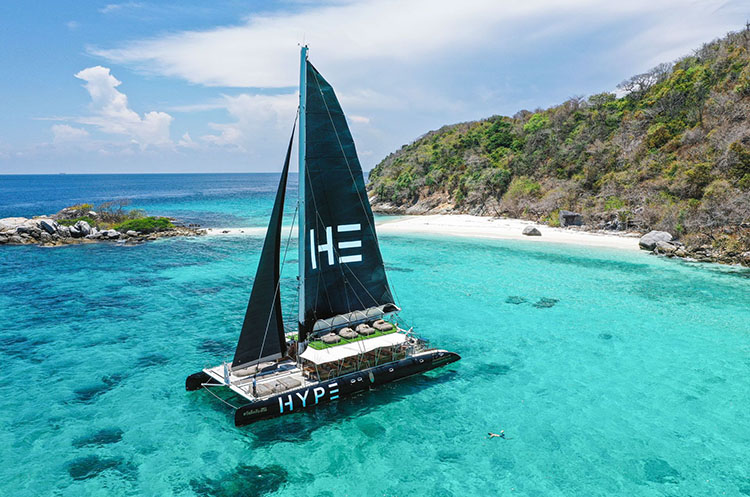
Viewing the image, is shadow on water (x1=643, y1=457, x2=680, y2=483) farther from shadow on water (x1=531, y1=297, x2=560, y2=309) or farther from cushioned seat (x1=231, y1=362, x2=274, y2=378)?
shadow on water (x1=531, y1=297, x2=560, y2=309)

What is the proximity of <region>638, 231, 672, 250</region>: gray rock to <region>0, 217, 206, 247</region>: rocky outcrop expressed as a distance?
54933mm

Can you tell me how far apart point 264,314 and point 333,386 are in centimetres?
389

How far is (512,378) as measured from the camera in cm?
1914

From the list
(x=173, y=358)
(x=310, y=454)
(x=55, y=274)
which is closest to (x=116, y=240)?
(x=55, y=274)

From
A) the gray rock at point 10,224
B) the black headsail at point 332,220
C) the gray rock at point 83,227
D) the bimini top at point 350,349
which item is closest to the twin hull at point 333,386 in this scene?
the bimini top at point 350,349

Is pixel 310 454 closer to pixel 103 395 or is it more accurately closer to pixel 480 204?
pixel 103 395

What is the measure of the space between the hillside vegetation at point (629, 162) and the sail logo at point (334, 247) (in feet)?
128

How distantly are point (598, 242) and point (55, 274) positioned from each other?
52.1 metres

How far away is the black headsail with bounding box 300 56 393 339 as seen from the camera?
648 inches

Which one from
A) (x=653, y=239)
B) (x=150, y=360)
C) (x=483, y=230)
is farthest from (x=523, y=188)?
(x=150, y=360)

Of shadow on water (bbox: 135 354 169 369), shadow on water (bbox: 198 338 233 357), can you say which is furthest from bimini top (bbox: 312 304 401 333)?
shadow on water (bbox: 135 354 169 369)

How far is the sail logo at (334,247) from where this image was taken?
56.6 feet

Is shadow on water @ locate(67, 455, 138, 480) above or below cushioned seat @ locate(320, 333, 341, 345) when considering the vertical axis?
below

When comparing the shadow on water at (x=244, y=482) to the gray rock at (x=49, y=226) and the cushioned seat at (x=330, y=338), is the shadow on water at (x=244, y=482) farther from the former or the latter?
the gray rock at (x=49, y=226)
